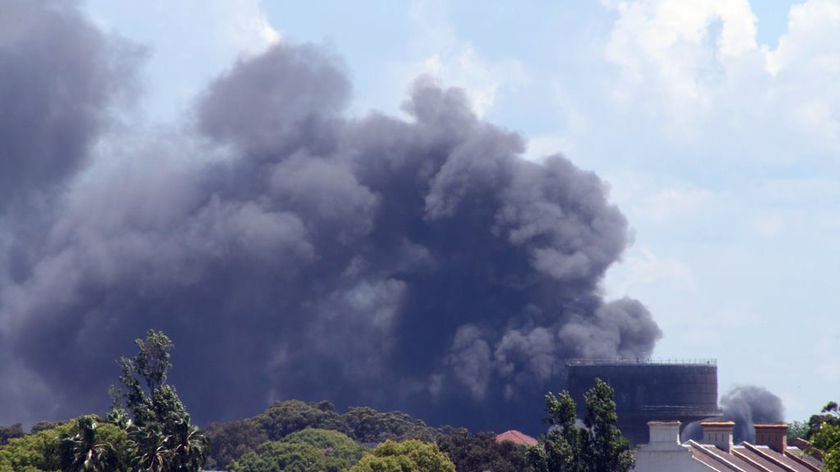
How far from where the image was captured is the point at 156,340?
103 m

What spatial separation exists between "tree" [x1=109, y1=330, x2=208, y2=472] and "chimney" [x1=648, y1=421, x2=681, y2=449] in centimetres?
2782

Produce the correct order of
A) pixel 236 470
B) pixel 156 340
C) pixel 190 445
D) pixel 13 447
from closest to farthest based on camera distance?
pixel 190 445 < pixel 156 340 < pixel 13 447 < pixel 236 470

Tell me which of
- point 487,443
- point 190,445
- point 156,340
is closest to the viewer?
point 190,445

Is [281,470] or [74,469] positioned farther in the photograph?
[281,470]

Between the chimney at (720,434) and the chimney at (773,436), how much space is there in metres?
5.94

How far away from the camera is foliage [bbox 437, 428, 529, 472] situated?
135625mm

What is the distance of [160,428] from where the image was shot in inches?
3711

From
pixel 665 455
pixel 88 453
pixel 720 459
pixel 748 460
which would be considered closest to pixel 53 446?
pixel 88 453

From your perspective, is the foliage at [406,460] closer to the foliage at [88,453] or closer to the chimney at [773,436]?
the foliage at [88,453]

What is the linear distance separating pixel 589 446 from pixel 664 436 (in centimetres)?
565

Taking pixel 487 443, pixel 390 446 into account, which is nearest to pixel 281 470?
pixel 487 443

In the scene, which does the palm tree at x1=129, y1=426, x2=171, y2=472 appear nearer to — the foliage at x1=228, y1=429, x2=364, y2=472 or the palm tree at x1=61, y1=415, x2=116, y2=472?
the palm tree at x1=61, y1=415, x2=116, y2=472

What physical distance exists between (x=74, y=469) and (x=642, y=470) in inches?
1399

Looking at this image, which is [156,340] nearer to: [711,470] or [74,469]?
[74,469]
